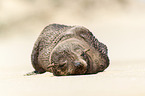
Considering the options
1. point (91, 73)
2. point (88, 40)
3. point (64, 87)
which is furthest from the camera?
point (88, 40)

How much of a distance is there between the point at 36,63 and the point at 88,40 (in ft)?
6.16

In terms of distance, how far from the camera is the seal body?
5.78 m

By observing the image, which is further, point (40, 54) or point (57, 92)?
point (40, 54)

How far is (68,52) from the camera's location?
5.84 m

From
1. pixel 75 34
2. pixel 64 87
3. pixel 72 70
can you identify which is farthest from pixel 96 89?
pixel 75 34

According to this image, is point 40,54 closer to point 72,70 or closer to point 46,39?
point 46,39

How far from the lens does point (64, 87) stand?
4230 mm

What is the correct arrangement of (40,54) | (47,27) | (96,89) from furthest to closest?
(47,27) < (40,54) < (96,89)

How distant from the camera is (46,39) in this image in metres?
7.39

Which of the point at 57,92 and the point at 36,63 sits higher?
the point at 36,63

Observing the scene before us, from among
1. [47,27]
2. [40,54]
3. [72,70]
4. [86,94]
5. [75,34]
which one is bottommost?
[86,94]

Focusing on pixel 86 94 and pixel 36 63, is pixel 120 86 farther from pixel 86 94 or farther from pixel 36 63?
A: pixel 36 63

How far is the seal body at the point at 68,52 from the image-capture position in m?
5.78

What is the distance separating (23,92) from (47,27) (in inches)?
161
